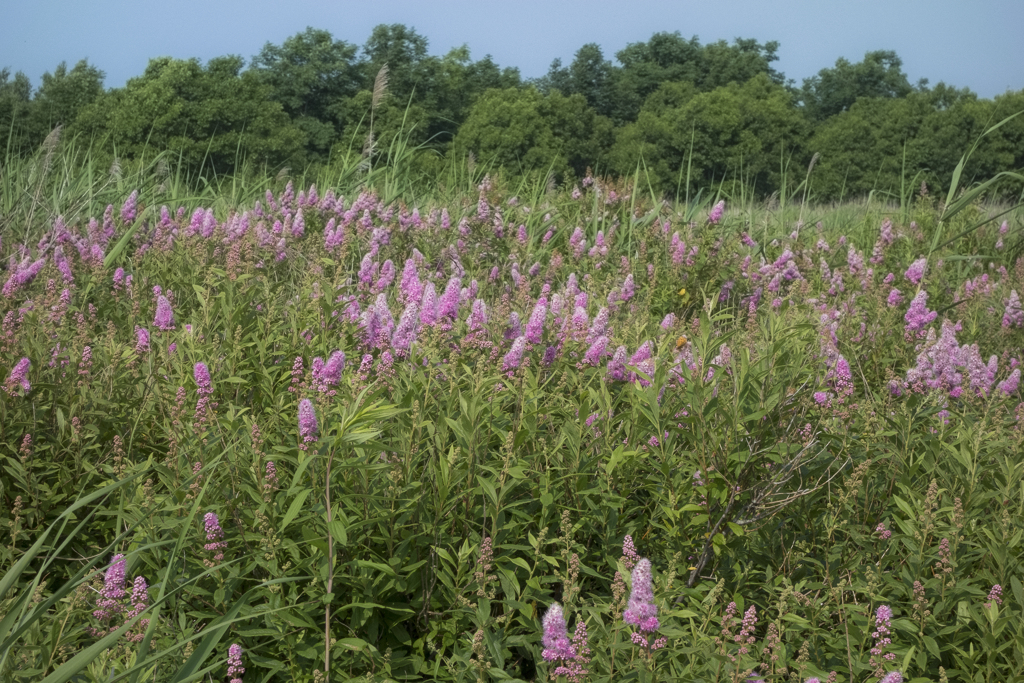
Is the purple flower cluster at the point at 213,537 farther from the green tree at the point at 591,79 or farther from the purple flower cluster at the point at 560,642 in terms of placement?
the green tree at the point at 591,79

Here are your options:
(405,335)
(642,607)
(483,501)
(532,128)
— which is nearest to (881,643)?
(642,607)

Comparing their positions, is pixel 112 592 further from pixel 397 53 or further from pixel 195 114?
pixel 397 53

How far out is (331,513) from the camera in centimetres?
223

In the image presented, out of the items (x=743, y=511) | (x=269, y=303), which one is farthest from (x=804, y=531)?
(x=269, y=303)

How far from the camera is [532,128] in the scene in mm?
50750

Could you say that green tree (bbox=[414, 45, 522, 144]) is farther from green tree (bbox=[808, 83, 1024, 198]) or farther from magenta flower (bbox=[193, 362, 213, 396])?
magenta flower (bbox=[193, 362, 213, 396])

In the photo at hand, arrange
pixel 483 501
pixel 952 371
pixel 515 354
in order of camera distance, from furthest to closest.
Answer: pixel 952 371 < pixel 515 354 < pixel 483 501

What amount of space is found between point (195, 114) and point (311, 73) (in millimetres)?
17791

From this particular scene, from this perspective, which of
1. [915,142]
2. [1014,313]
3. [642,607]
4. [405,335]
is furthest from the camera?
[915,142]

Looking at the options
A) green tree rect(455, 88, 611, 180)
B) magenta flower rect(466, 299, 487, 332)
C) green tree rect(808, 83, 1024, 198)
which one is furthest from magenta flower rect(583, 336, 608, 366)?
green tree rect(808, 83, 1024, 198)

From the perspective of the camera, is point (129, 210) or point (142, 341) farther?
point (129, 210)

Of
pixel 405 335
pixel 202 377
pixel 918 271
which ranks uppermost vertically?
pixel 918 271

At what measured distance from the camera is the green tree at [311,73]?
62688 millimetres

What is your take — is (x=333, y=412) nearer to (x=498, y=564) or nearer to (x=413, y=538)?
(x=413, y=538)
